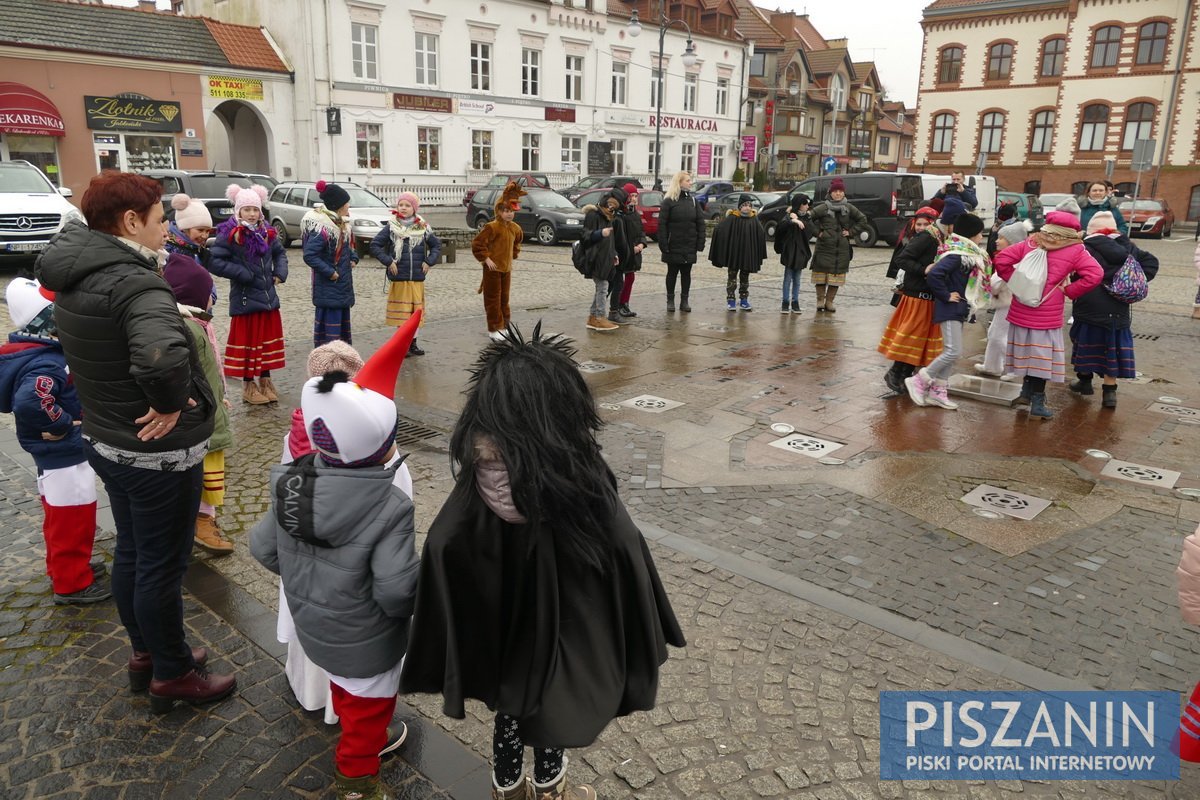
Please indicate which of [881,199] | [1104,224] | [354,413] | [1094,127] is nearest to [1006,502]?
[1104,224]

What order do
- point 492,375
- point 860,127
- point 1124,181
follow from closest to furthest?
1. point 492,375
2. point 1124,181
3. point 860,127

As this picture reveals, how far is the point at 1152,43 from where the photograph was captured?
39719mm

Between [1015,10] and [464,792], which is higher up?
[1015,10]

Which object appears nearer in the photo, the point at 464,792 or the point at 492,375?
the point at 492,375

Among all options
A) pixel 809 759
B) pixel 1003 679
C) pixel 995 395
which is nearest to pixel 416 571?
pixel 809 759

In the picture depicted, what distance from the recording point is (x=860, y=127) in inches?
2514

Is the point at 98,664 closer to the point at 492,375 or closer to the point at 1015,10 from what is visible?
the point at 492,375

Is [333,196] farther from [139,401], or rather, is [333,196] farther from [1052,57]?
[1052,57]

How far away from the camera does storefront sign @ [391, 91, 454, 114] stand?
102 feet

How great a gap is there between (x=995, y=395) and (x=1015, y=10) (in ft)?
147

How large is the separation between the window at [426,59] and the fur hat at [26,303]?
30.6 m

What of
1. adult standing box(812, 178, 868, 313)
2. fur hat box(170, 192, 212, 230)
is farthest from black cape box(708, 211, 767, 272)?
fur hat box(170, 192, 212, 230)

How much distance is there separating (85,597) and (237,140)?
104 feet

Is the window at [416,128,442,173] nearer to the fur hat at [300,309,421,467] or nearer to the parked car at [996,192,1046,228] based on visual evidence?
the parked car at [996,192,1046,228]
